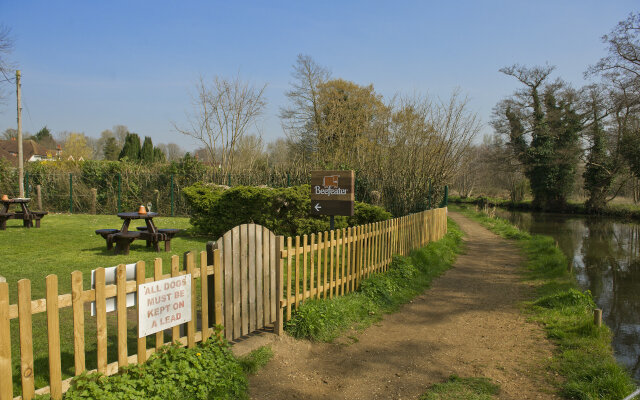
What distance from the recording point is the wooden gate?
4.71 meters

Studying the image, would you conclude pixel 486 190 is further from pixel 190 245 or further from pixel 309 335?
pixel 309 335

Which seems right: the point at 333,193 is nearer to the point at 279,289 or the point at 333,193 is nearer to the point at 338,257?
the point at 338,257

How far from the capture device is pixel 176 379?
3.76 metres

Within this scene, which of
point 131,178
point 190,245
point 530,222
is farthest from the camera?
point 530,222

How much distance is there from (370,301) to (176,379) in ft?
12.7

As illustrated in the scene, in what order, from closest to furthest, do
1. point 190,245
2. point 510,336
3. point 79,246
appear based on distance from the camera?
point 510,336, point 79,246, point 190,245

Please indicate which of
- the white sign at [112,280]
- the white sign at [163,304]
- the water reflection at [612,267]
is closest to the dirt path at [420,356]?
the white sign at [163,304]

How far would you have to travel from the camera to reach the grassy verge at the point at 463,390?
13.9 ft

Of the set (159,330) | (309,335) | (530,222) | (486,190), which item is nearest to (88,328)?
(159,330)

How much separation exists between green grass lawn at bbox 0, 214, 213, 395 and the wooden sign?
2.59m

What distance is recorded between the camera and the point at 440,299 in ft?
26.4

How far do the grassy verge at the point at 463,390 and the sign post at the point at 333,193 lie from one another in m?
3.72

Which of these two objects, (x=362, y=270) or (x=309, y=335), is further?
(x=362, y=270)

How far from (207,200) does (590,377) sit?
10446 millimetres
